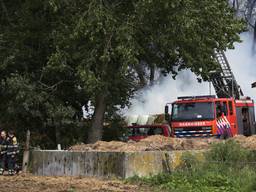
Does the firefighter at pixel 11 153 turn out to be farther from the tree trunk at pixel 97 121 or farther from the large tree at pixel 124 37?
the tree trunk at pixel 97 121

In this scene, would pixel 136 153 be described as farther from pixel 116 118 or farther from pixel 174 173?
pixel 116 118

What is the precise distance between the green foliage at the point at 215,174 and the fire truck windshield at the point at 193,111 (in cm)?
932

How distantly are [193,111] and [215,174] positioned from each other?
1133 centimetres

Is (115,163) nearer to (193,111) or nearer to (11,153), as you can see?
(11,153)

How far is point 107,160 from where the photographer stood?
60.3 ft

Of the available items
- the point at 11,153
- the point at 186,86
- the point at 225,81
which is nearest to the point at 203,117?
the point at 225,81

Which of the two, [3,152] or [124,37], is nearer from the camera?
[3,152]

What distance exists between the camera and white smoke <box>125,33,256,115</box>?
44781 millimetres

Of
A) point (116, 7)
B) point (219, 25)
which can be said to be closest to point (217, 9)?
point (219, 25)

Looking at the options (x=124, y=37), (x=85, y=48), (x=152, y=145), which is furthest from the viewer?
(x=85, y=48)

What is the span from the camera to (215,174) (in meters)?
16.2

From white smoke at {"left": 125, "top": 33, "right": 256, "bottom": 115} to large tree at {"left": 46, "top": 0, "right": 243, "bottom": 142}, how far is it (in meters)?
15.6

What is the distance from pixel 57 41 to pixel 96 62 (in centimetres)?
188

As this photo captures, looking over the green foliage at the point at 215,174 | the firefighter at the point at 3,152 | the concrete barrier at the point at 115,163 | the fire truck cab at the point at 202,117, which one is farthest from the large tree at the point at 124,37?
the green foliage at the point at 215,174
